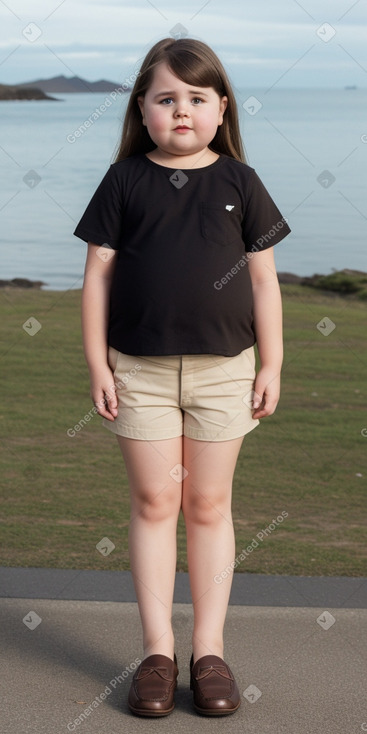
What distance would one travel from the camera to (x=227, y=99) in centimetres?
248

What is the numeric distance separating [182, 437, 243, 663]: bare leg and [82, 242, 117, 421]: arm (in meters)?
0.22

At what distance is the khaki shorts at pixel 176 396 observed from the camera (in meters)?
2.41

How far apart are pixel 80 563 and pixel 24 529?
0.51 m

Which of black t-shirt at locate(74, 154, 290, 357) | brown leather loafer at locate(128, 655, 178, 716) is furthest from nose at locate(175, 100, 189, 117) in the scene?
brown leather loafer at locate(128, 655, 178, 716)

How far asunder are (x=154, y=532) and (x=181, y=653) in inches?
17.9

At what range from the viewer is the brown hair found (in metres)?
2.37

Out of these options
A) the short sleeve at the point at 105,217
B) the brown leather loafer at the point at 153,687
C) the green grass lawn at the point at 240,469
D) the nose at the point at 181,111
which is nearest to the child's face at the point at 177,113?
the nose at the point at 181,111

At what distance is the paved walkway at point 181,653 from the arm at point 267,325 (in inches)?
26.9

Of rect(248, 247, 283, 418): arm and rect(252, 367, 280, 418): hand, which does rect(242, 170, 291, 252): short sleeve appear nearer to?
rect(248, 247, 283, 418): arm

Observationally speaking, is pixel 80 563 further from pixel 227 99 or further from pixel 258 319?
pixel 227 99

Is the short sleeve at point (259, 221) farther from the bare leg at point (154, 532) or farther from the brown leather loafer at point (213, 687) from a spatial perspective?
the brown leather loafer at point (213, 687)

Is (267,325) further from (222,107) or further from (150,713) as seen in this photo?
(150,713)

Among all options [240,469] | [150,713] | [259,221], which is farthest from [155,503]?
[240,469]

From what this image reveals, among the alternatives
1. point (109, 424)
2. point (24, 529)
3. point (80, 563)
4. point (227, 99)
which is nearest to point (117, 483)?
point (24, 529)
